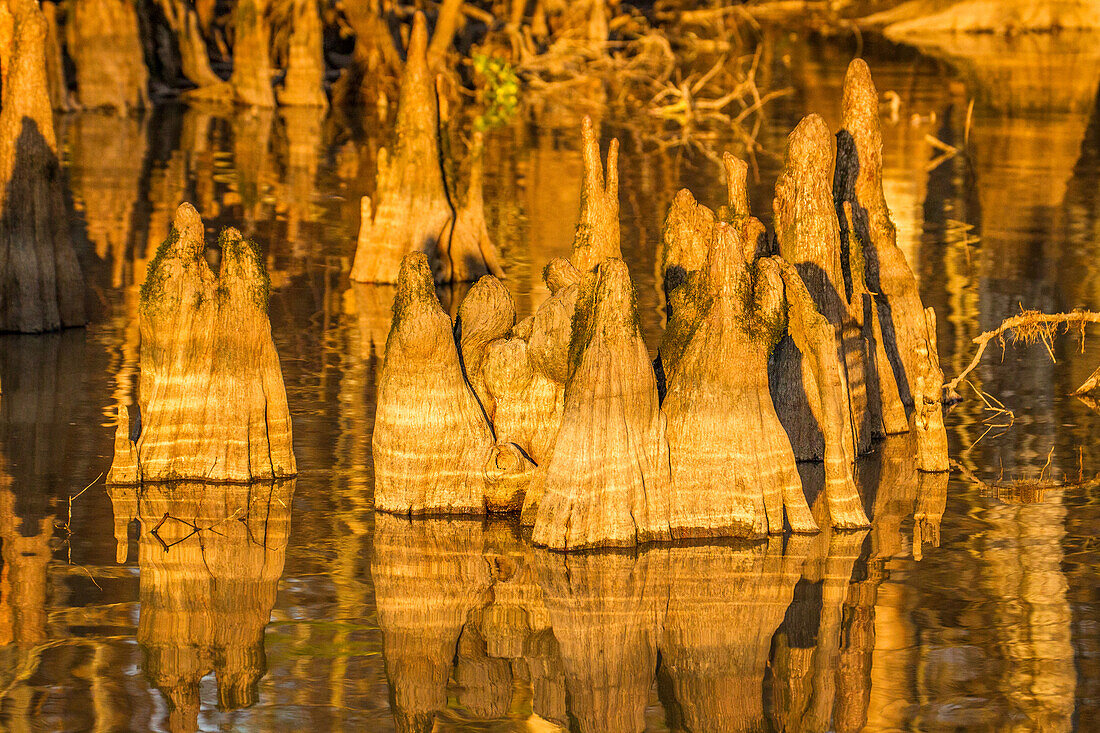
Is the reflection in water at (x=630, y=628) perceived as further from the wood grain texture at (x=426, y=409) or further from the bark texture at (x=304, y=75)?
the bark texture at (x=304, y=75)

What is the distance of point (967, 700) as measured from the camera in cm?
966

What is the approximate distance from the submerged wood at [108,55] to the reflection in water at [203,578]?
2648cm

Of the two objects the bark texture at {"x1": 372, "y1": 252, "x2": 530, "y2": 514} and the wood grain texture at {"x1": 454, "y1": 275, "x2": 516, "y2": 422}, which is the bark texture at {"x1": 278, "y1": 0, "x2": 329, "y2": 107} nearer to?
the wood grain texture at {"x1": 454, "y1": 275, "x2": 516, "y2": 422}

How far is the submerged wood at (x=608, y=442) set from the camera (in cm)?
1135

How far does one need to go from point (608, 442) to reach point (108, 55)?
1172 inches

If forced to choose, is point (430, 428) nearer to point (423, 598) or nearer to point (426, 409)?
point (426, 409)

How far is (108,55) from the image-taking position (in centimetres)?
3856

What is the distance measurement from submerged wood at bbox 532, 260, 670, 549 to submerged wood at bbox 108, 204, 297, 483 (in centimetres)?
241

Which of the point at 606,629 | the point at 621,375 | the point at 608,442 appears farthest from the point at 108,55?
the point at 606,629

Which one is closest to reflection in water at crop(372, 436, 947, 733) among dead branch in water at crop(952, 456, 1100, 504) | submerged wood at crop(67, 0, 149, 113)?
dead branch in water at crop(952, 456, 1100, 504)

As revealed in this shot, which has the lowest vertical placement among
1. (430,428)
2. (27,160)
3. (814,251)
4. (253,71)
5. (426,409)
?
(430,428)

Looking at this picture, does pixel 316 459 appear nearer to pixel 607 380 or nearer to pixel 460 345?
pixel 460 345

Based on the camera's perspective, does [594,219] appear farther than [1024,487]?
Yes

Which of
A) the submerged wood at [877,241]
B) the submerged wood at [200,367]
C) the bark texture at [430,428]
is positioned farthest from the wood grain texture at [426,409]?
the submerged wood at [877,241]
